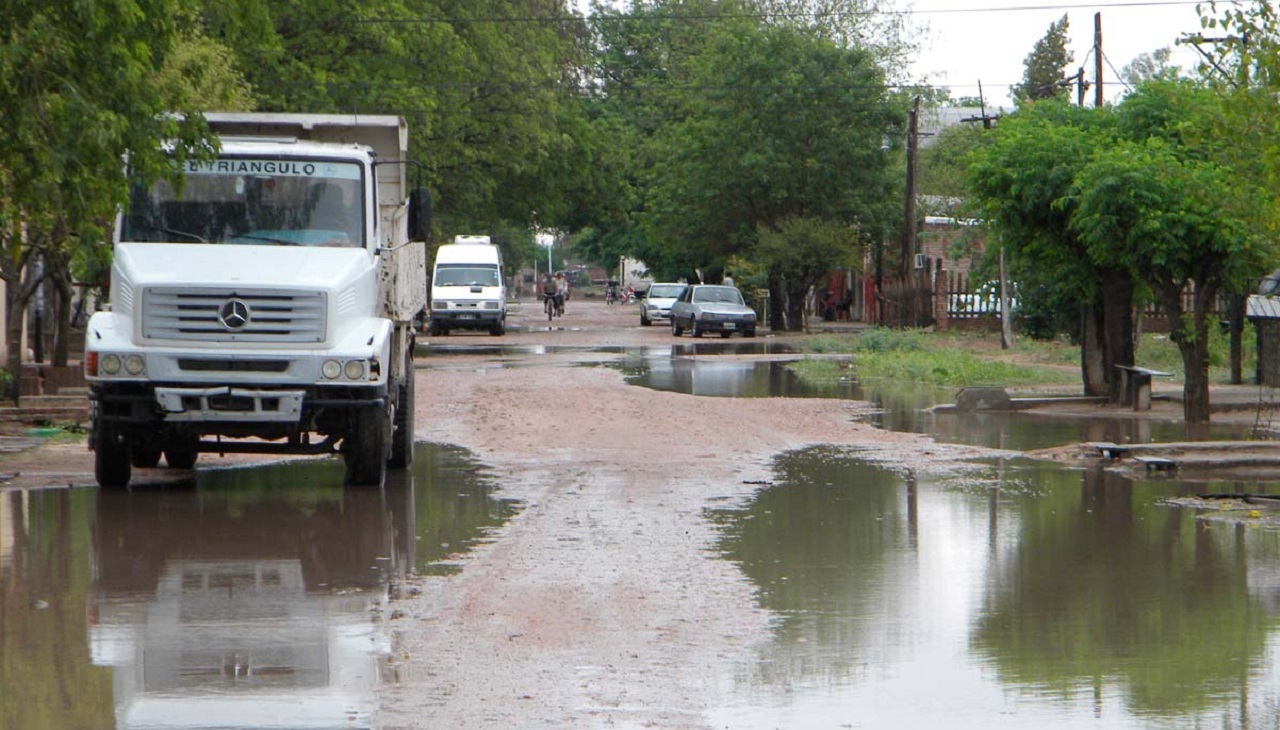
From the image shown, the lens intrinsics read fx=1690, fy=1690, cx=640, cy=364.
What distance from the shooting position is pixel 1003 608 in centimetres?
954

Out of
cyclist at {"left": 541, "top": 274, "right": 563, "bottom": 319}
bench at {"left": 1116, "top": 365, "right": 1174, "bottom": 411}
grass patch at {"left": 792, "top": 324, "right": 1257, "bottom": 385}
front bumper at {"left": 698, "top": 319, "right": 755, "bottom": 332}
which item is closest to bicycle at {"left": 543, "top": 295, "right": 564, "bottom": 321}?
cyclist at {"left": 541, "top": 274, "right": 563, "bottom": 319}

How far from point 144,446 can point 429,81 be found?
31.6 m

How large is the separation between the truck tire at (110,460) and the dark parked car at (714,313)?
38384 mm

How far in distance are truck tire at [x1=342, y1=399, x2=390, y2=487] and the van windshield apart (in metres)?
37.6

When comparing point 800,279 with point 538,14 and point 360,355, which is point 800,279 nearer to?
point 538,14

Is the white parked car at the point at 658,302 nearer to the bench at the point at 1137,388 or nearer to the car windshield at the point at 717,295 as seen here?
the car windshield at the point at 717,295

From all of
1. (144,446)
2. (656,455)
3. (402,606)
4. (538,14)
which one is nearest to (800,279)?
(538,14)

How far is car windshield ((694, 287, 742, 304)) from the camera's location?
53.3 meters

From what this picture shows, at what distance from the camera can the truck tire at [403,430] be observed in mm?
16094

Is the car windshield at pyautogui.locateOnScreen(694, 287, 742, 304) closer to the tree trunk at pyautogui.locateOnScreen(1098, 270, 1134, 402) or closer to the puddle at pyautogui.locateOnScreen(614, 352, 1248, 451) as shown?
the puddle at pyautogui.locateOnScreen(614, 352, 1248, 451)

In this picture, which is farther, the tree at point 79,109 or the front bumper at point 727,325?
the front bumper at point 727,325

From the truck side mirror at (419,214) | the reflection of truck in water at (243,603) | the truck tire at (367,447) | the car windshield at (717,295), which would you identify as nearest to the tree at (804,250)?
the car windshield at (717,295)

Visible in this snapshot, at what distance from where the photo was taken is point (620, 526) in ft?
41.3

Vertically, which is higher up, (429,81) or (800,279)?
(429,81)
